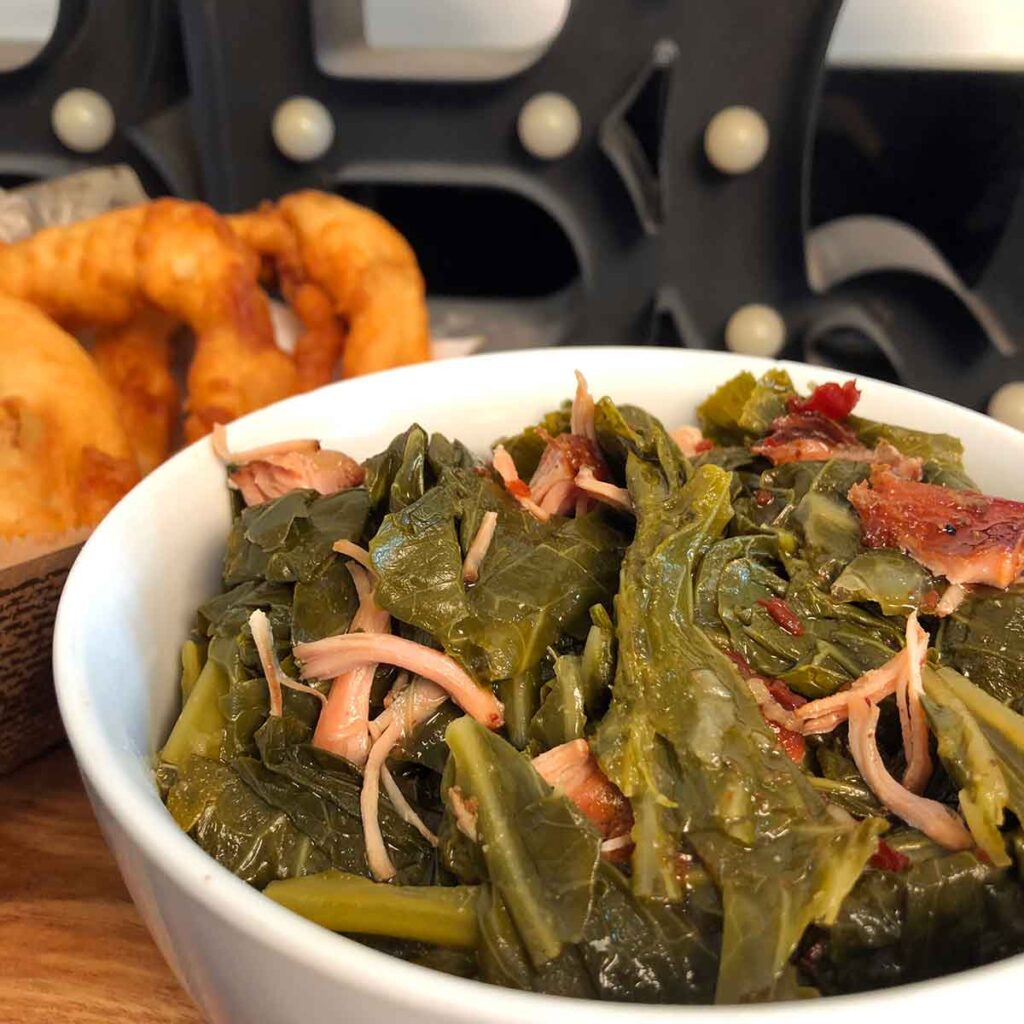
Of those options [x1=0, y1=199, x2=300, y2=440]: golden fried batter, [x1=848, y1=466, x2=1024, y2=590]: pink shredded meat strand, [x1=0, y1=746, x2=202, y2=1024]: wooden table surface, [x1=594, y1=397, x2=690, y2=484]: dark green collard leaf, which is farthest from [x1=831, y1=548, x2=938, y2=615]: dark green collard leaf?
[x1=0, y1=199, x2=300, y2=440]: golden fried batter

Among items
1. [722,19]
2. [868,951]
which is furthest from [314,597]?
[722,19]

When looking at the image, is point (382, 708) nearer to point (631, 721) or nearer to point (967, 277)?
point (631, 721)

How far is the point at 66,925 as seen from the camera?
122 centimetres

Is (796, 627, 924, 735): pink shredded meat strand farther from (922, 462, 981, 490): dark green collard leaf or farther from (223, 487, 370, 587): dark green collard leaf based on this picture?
(223, 487, 370, 587): dark green collard leaf

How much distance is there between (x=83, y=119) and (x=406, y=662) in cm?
174

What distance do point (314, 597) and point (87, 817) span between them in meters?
0.51

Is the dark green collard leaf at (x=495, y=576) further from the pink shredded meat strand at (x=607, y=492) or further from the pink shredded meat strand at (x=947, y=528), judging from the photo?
the pink shredded meat strand at (x=947, y=528)

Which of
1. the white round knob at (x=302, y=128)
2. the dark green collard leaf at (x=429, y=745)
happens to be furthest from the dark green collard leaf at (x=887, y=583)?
the white round knob at (x=302, y=128)

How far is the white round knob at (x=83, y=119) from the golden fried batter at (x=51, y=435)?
717 millimetres

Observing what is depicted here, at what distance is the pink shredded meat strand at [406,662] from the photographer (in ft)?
3.41

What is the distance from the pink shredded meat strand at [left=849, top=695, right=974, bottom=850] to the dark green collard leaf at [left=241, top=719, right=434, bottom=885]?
1.41 feet

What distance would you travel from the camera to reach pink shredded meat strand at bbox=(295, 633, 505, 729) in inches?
40.9

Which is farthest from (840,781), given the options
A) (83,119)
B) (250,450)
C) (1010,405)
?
(83,119)

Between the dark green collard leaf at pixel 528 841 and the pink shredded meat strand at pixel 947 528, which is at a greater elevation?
the pink shredded meat strand at pixel 947 528
